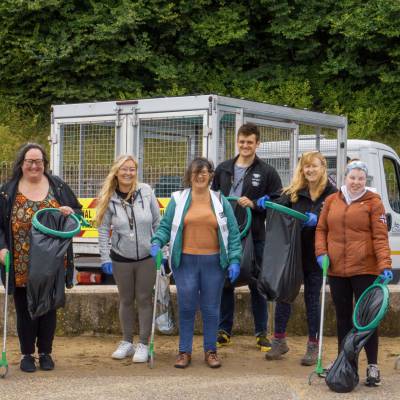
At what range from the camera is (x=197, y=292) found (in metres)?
7.48

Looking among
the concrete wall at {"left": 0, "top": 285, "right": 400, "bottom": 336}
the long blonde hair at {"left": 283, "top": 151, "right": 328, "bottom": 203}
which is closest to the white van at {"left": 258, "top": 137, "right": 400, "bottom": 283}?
the concrete wall at {"left": 0, "top": 285, "right": 400, "bottom": 336}

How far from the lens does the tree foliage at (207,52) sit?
90.4 feet

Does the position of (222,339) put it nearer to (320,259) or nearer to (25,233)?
(320,259)

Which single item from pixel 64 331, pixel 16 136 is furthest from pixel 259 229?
pixel 16 136

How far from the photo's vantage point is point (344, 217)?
6836 mm

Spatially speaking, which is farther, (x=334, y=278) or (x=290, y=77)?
(x=290, y=77)

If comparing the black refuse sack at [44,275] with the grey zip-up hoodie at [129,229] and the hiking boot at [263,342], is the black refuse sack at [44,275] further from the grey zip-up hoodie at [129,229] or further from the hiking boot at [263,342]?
the hiking boot at [263,342]

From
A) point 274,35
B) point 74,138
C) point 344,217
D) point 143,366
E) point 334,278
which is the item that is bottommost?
point 143,366

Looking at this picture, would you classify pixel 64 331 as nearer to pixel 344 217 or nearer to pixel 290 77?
pixel 344 217

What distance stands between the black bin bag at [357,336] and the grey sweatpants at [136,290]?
5.86 ft

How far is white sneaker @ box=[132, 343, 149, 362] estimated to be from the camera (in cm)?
756

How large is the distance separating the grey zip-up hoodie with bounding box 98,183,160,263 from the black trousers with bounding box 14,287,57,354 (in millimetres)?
724

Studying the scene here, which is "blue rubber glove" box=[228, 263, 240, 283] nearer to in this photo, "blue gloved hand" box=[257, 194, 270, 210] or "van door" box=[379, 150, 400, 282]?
"blue gloved hand" box=[257, 194, 270, 210]

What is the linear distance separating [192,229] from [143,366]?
1182 millimetres
